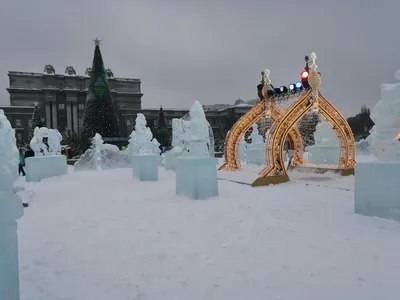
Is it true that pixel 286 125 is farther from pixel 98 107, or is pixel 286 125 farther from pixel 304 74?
pixel 98 107

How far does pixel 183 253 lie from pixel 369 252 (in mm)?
2143

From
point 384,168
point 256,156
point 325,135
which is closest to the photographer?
point 384,168

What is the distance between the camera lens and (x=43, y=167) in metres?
13.2

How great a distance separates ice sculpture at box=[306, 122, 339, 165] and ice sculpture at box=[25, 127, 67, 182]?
11556 mm

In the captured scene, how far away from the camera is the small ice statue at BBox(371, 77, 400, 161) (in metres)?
Answer: 4.82

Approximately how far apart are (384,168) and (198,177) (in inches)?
148

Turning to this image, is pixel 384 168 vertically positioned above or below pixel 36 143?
below

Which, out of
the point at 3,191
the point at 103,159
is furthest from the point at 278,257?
the point at 103,159

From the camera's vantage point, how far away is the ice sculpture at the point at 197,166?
23.9 ft

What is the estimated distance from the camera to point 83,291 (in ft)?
9.52

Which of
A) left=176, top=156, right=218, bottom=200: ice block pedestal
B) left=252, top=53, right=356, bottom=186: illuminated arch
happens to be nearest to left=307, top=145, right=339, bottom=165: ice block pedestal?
left=252, top=53, right=356, bottom=186: illuminated arch

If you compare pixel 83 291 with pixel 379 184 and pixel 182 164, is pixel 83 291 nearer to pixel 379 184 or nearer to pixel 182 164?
pixel 379 184

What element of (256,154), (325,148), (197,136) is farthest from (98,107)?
(197,136)

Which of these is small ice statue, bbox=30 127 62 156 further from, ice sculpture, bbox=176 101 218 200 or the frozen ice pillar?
the frozen ice pillar
